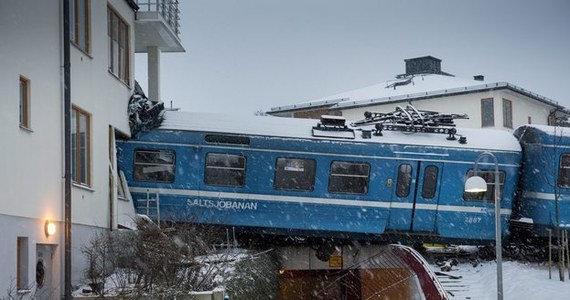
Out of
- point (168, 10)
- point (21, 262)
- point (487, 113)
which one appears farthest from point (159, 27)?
point (487, 113)

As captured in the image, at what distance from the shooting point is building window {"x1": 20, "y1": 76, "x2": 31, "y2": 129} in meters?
15.3

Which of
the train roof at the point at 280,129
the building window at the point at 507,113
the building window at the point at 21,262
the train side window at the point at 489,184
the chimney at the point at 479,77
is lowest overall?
the building window at the point at 21,262

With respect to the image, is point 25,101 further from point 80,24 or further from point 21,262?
point 80,24

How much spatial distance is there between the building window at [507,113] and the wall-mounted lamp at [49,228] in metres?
30.1

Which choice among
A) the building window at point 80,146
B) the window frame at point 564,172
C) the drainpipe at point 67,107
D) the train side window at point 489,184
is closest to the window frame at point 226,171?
the building window at point 80,146

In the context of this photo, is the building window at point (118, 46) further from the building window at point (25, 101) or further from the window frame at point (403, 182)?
the window frame at point (403, 182)

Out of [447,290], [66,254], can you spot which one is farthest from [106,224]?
[447,290]

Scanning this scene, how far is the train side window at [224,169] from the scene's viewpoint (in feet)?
78.4

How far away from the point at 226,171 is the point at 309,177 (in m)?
2.16

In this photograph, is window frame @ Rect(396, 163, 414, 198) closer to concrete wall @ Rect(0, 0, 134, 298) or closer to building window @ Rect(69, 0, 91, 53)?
concrete wall @ Rect(0, 0, 134, 298)

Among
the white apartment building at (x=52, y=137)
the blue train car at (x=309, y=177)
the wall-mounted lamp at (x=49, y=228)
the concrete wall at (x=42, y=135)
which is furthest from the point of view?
the blue train car at (x=309, y=177)

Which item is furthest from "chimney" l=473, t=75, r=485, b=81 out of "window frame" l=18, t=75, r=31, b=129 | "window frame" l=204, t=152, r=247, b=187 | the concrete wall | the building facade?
"window frame" l=18, t=75, r=31, b=129

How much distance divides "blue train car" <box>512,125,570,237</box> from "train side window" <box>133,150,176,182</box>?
9.66 m

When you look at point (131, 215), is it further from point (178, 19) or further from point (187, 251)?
point (178, 19)
